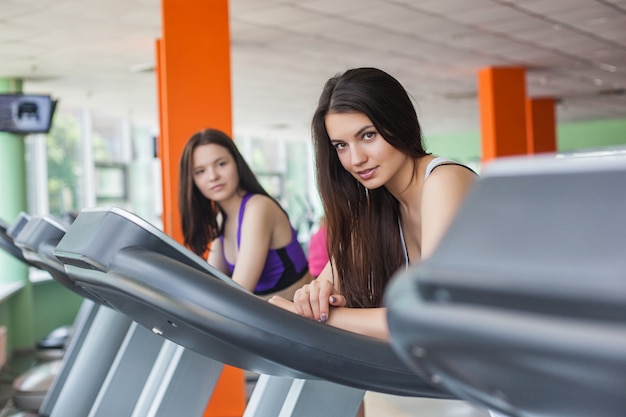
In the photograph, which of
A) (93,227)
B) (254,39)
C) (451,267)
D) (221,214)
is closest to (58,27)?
(254,39)

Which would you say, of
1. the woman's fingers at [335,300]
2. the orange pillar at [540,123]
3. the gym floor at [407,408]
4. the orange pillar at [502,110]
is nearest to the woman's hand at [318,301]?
the woman's fingers at [335,300]

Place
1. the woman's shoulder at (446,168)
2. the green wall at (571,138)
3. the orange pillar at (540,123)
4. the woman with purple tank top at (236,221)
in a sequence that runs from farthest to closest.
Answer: the green wall at (571,138) → the orange pillar at (540,123) → the woman with purple tank top at (236,221) → the woman's shoulder at (446,168)

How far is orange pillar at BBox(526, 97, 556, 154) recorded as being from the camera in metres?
13.4

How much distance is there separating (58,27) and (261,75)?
10.2ft

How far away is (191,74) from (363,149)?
361cm

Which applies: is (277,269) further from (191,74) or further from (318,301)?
(191,74)

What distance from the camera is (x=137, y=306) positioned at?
99cm

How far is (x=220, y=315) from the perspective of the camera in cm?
79

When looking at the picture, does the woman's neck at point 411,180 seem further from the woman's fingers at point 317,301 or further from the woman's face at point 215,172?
the woman's face at point 215,172

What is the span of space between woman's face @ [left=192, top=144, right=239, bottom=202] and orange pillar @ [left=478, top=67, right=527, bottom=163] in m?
7.24

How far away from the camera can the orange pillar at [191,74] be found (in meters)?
4.91

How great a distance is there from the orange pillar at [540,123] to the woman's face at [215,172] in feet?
36.8

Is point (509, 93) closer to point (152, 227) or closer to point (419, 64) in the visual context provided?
point (419, 64)

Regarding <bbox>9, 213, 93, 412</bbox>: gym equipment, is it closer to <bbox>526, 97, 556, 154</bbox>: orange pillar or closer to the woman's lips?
the woman's lips
